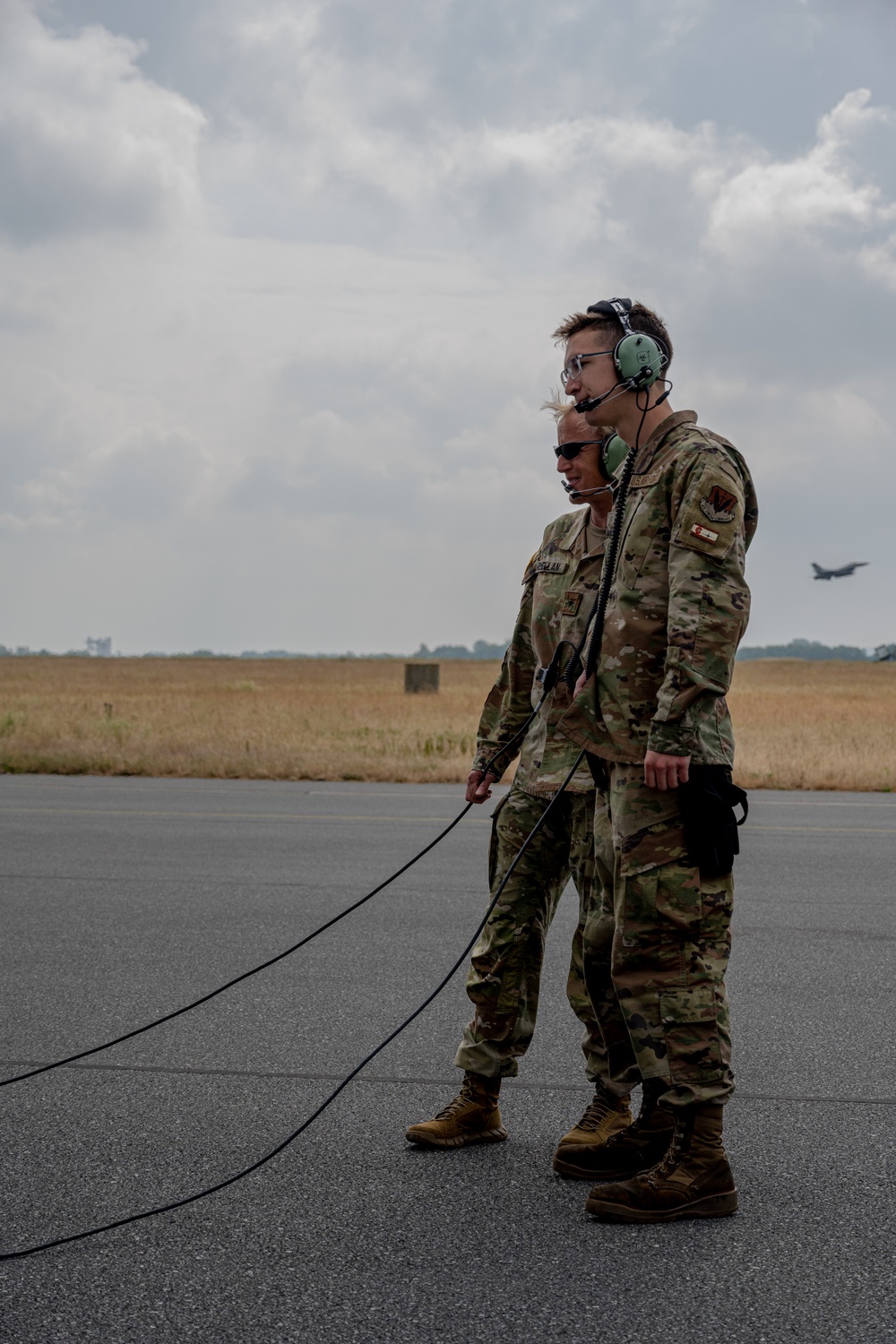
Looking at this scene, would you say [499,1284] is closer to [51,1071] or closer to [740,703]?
[51,1071]

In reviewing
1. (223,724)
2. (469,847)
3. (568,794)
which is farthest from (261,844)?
(223,724)

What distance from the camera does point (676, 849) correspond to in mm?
3279

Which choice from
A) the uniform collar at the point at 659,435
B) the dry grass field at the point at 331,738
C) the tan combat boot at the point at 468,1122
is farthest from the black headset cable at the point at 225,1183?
the dry grass field at the point at 331,738

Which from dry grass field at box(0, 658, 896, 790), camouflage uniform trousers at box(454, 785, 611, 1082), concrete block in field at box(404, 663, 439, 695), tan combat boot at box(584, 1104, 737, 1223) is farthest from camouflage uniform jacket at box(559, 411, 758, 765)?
concrete block in field at box(404, 663, 439, 695)

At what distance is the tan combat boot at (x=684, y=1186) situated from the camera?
3.24 meters

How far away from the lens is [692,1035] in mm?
3250

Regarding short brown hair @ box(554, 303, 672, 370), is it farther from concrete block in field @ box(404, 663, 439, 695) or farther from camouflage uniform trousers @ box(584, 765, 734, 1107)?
concrete block in field @ box(404, 663, 439, 695)

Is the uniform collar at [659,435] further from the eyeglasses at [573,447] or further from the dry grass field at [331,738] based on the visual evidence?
the dry grass field at [331,738]

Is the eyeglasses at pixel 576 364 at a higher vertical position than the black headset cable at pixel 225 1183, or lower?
higher

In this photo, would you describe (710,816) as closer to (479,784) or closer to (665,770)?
(665,770)

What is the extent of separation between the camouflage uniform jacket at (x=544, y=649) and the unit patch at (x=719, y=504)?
2.04 feet

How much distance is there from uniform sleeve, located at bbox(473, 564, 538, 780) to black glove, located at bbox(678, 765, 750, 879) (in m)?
0.94

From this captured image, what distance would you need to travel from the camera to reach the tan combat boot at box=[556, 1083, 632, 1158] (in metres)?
3.59

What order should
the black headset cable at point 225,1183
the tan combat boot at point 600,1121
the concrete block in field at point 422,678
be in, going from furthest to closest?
the concrete block in field at point 422,678 → the tan combat boot at point 600,1121 → the black headset cable at point 225,1183
